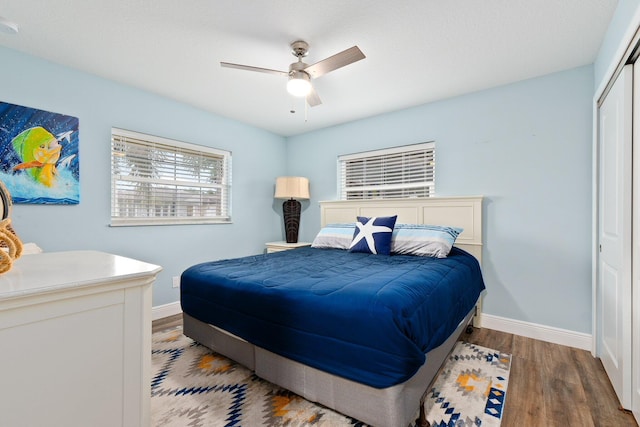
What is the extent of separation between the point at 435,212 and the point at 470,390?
1778 mm

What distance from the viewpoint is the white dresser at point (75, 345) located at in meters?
0.77

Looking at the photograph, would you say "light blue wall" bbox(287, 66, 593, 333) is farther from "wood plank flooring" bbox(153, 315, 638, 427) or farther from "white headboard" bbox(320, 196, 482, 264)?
"wood plank flooring" bbox(153, 315, 638, 427)

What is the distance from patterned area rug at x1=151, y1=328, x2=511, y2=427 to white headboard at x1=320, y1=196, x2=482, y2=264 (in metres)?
1.10

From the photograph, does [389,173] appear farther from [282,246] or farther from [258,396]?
[258,396]

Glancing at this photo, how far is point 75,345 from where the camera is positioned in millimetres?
876

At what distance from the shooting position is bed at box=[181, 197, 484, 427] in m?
1.30

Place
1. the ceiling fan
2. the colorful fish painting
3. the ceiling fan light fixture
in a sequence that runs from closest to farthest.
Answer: the ceiling fan < the ceiling fan light fixture < the colorful fish painting

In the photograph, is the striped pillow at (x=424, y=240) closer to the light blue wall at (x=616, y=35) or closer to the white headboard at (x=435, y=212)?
the white headboard at (x=435, y=212)

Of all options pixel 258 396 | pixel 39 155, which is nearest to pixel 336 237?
pixel 258 396

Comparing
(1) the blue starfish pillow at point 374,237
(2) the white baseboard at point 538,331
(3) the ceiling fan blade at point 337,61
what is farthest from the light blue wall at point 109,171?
(2) the white baseboard at point 538,331

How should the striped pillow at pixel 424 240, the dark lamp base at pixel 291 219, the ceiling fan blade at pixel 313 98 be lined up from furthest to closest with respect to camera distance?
the dark lamp base at pixel 291 219 < the striped pillow at pixel 424 240 < the ceiling fan blade at pixel 313 98

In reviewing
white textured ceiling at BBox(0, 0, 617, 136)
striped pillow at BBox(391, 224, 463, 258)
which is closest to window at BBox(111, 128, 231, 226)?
Answer: white textured ceiling at BBox(0, 0, 617, 136)

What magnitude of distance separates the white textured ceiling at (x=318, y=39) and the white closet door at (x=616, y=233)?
0.61 meters

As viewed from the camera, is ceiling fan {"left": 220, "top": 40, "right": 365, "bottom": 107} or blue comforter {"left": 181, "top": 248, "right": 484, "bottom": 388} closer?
blue comforter {"left": 181, "top": 248, "right": 484, "bottom": 388}
